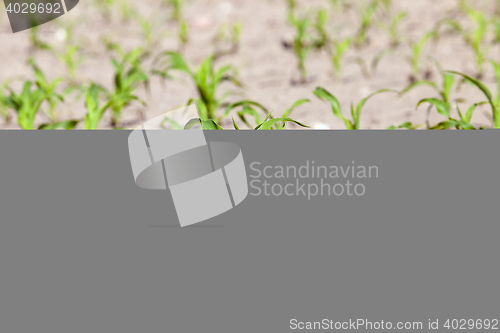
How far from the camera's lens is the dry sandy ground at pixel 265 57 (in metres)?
2.24

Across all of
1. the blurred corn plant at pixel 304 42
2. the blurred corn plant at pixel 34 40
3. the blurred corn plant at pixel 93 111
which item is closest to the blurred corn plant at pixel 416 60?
the blurred corn plant at pixel 304 42

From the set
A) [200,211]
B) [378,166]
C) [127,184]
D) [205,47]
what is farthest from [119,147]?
[205,47]

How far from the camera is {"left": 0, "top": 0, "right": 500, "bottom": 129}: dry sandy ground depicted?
7.34ft

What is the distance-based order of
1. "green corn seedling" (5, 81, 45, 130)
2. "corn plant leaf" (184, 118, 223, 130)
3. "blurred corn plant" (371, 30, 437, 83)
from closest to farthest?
"corn plant leaf" (184, 118, 223, 130)
"green corn seedling" (5, 81, 45, 130)
"blurred corn plant" (371, 30, 437, 83)

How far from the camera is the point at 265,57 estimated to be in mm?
2865

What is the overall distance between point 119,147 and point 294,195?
0.43 m

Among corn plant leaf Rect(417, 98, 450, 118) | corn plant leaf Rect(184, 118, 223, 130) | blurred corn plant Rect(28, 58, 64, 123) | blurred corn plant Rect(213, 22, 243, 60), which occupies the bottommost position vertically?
corn plant leaf Rect(184, 118, 223, 130)

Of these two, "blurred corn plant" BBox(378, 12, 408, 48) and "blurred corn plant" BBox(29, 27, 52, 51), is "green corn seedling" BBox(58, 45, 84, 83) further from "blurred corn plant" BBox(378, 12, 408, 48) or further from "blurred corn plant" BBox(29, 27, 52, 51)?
"blurred corn plant" BBox(378, 12, 408, 48)

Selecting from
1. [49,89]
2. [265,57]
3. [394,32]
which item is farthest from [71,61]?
[394,32]

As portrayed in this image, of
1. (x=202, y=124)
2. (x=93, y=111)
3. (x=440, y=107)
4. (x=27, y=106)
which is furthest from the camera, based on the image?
(x=27, y=106)

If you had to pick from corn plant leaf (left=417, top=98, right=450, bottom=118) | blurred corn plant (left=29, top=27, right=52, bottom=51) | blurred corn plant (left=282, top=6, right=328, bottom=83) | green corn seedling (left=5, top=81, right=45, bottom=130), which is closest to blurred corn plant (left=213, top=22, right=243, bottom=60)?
blurred corn plant (left=282, top=6, right=328, bottom=83)

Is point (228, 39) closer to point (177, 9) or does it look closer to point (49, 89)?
point (177, 9)

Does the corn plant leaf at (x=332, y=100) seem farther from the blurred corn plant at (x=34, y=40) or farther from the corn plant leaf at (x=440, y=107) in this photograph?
the blurred corn plant at (x=34, y=40)

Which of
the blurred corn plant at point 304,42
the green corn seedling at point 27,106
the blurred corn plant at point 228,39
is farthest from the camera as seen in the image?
the blurred corn plant at point 228,39
